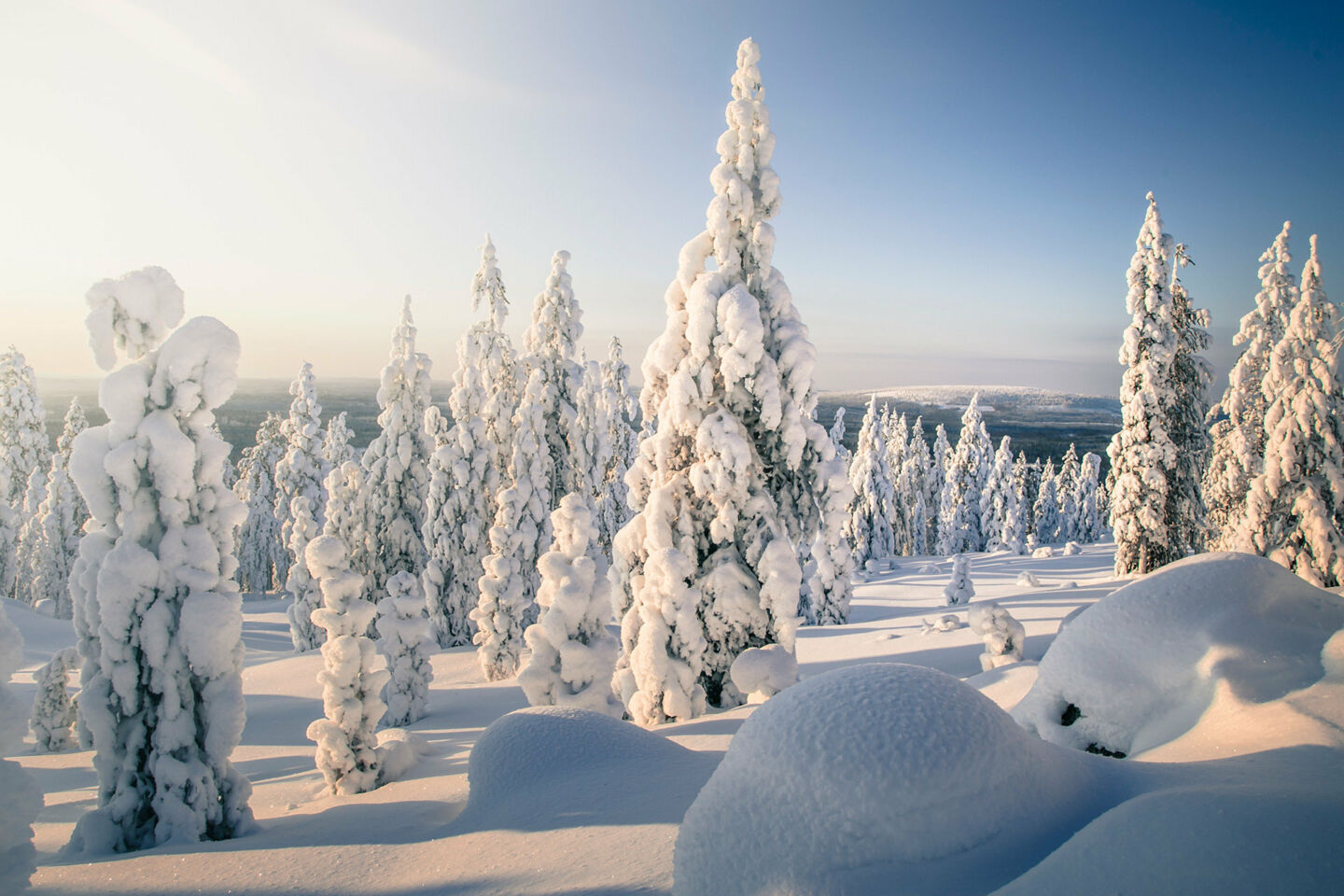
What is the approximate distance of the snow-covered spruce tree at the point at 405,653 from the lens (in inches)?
454

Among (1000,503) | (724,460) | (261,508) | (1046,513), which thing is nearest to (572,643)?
(724,460)

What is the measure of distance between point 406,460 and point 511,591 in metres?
8.40

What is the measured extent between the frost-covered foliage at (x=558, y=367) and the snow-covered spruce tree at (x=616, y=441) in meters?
8.08

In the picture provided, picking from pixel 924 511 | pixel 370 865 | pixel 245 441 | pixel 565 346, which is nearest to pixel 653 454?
pixel 370 865

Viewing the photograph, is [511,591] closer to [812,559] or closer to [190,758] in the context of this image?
[190,758]

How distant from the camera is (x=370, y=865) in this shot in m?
4.51

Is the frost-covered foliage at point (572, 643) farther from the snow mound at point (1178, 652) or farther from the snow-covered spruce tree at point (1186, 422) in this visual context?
the snow-covered spruce tree at point (1186, 422)

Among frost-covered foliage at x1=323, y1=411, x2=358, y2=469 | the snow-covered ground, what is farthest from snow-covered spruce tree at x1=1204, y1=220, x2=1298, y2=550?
frost-covered foliage at x1=323, y1=411, x2=358, y2=469

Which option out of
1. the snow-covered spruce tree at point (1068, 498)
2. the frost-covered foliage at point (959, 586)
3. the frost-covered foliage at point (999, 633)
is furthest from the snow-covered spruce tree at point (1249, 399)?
the snow-covered spruce tree at point (1068, 498)

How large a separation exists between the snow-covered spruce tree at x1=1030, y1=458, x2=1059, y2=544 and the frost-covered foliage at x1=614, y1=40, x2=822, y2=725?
194 ft

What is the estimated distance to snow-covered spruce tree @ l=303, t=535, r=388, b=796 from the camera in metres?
7.34

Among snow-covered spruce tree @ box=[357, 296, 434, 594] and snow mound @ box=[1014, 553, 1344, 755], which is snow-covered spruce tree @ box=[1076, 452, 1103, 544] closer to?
snow-covered spruce tree @ box=[357, 296, 434, 594]

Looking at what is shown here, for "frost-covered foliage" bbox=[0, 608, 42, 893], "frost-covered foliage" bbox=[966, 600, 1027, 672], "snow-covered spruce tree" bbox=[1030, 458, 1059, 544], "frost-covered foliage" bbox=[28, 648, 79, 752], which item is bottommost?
"snow-covered spruce tree" bbox=[1030, 458, 1059, 544]

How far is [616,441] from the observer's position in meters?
33.1
